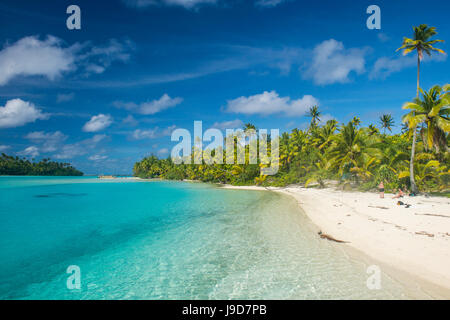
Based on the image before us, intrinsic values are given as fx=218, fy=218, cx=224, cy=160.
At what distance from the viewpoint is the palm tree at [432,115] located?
53.6 ft

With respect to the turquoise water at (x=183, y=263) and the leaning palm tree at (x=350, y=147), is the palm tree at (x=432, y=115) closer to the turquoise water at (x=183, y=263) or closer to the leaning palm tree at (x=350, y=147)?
the leaning palm tree at (x=350, y=147)

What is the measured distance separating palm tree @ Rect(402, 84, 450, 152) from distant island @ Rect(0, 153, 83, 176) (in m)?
169

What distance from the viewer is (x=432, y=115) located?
655 inches

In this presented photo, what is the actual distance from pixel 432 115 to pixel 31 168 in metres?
178

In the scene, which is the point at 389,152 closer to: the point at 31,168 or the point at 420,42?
the point at 420,42

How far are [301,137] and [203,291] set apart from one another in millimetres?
37941

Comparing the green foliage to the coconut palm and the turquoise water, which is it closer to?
the coconut palm

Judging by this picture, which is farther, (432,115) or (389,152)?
(389,152)

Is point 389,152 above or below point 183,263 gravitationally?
above

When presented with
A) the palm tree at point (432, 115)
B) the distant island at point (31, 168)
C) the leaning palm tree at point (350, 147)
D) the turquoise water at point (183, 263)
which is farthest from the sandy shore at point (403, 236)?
the distant island at point (31, 168)

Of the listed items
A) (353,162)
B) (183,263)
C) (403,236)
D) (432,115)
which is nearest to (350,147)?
(353,162)

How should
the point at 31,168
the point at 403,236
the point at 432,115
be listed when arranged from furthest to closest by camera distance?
the point at 31,168 → the point at 432,115 → the point at 403,236
